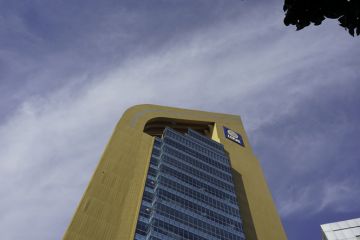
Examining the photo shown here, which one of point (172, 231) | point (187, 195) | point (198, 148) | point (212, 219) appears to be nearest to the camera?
point (172, 231)

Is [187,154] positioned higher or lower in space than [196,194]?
higher

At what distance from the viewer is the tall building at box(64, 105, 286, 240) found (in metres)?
53.6

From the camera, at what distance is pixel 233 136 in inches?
3826

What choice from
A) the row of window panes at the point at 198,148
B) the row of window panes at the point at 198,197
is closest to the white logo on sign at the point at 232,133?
the row of window panes at the point at 198,148

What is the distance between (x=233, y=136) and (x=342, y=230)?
151ft

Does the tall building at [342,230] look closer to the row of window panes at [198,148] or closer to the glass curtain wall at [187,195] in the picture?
the glass curtain wall at [187,195]

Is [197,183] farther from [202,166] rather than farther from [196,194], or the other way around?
[202,166]

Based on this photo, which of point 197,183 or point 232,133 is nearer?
point 197,183

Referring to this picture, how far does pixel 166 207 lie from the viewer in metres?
57.6

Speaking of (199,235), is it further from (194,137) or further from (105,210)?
(194,137)

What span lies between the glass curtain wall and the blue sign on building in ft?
46.3

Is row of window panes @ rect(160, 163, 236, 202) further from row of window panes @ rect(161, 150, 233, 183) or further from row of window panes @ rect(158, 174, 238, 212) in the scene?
row of window panes @ rect(161, 150, 233, 183)

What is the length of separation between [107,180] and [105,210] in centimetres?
723

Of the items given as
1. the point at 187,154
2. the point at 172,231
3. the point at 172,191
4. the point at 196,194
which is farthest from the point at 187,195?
the point at 187,154
